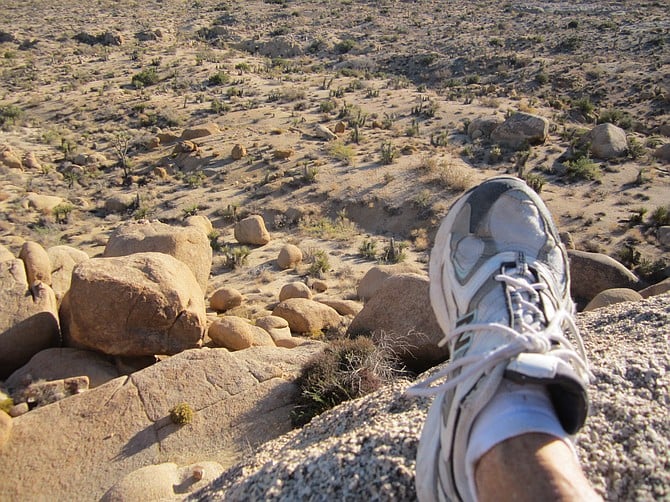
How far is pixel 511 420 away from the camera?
1380mm

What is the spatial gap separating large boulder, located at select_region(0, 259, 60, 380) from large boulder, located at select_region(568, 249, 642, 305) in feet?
24.9

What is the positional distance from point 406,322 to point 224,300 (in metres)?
3.98

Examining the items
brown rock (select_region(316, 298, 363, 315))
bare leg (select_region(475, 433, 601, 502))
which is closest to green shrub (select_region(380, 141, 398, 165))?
brown rock (select_region(316, 298, 363, 315))

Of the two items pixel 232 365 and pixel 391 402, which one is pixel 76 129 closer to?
pixel 232 365

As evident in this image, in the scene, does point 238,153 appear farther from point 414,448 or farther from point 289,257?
point 414,448

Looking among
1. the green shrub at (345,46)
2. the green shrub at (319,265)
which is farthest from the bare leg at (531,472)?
the green shrub at (345,46)

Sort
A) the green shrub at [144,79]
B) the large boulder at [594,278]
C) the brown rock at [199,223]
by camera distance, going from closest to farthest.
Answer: the large boulder at [594,278] → the brown rock at [199,223] → the green shrub at [144,79]

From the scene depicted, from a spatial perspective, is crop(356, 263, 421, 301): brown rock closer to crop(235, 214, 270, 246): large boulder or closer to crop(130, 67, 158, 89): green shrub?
crop(235, 214, 270, 246): large boulder

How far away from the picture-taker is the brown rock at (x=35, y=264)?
6.03m

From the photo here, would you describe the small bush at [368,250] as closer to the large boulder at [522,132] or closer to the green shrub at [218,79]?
the large boulder at [522,132]

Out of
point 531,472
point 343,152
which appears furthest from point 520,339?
point 343,152

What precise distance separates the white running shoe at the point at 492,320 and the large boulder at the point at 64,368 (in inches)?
173

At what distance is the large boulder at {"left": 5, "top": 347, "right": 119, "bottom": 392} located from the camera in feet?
16.8

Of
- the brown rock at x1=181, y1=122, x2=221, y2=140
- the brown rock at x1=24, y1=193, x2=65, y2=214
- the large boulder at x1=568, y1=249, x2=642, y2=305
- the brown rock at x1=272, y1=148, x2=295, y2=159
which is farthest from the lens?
the brown rock at x1=181, y1=122, x2=221, y2=140
